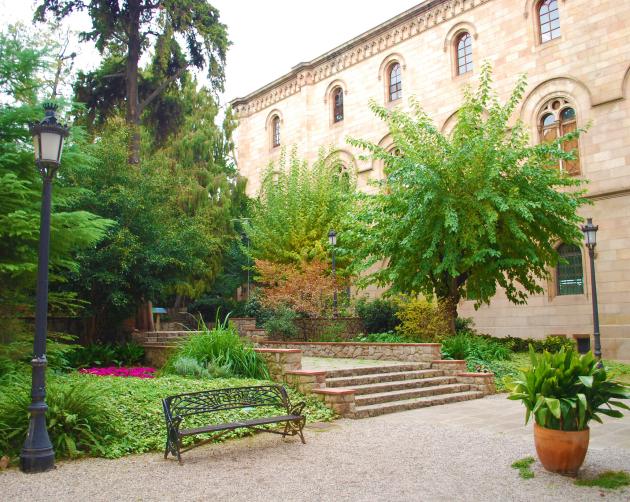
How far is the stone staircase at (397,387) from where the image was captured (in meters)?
10.2

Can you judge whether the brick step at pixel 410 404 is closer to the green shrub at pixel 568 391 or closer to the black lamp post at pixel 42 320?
the green shrub at pixel 568 391

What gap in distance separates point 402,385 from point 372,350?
3.23 metres

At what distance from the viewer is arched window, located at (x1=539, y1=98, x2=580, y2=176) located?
1894 centimetres

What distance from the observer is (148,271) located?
15.7 meters

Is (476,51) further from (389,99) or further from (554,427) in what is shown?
(554,427)

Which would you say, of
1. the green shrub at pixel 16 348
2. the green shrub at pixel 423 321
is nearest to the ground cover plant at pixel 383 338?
the green shrub at pixel 423 321

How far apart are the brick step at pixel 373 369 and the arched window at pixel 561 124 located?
998 cm

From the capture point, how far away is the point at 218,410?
7559mm

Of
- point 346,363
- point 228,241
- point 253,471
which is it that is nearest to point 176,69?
point 228,241

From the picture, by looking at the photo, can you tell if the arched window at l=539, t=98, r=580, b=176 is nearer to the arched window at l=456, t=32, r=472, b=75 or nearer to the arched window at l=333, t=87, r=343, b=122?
the arched window at l=456, t=32, r=472, b=75

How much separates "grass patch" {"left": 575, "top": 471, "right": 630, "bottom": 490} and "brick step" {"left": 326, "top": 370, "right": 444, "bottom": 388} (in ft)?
18.1

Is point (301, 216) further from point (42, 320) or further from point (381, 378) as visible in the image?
point (42, 320)

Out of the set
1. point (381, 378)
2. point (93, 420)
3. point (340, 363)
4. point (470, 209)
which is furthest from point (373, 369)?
point (93, 420)

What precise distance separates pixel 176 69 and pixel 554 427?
66.3 feet
